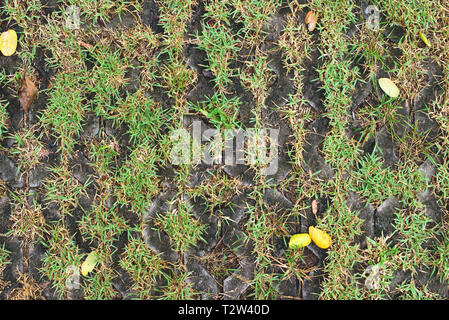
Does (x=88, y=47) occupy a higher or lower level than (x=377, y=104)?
higher

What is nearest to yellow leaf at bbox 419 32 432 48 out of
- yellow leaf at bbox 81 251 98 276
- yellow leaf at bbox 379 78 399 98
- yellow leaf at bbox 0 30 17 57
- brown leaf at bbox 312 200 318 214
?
yellow leaf at bbox 379 78 399 98

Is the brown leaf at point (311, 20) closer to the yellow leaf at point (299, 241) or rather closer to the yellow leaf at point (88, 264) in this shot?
the yellow leaf at point (299, 241)

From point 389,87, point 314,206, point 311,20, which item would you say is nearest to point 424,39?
point 389,87

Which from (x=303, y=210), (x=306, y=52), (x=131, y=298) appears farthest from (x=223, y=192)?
(x=306, y=52)

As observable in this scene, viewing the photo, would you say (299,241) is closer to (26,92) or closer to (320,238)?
(320,238)

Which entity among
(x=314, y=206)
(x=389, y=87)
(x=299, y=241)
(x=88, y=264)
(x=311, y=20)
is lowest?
(x=88, y=264)
